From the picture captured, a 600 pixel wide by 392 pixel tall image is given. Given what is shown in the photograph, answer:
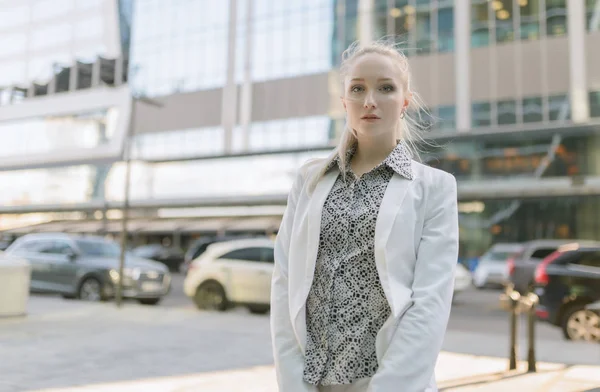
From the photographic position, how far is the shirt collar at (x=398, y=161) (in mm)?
1654

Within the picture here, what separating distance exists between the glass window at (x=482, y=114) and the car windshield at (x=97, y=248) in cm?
1910

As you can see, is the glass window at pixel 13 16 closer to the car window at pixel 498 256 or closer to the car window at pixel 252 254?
the car window at pixel 252 254

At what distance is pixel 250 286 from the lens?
Result: 38.5ft

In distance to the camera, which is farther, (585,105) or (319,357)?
→ (585,105)

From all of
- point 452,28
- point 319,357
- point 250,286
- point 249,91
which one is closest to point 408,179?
point 319,357

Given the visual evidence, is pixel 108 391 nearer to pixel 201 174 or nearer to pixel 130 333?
pixel 130 333

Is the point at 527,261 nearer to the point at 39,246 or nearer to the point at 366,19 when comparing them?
the point at 39,246

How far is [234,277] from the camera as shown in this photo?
11.9 meters

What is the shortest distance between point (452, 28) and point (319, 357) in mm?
28959

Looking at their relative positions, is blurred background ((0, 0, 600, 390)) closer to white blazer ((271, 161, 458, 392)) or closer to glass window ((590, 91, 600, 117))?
glass window ((590, 91, 600, 117))

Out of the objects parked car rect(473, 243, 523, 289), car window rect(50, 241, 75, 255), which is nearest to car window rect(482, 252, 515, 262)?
parked car rect(473, 243, 523, 289)

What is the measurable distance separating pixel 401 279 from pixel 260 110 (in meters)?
32.2

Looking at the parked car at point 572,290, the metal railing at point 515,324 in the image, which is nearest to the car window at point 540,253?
the parked car at point 572,290

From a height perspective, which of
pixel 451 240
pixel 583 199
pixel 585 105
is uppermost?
pixel 585 105
